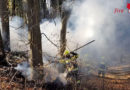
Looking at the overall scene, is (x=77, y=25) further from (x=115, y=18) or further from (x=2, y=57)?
(x=2, y=57)

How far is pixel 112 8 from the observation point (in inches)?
589

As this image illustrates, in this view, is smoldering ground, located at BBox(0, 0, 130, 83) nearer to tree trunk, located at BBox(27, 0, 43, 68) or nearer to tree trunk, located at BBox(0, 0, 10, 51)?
tree trunk, located at BBox(0, 0, 10, 51)

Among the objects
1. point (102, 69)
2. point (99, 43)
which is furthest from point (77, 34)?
point (102, 69)

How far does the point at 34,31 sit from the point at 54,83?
2.28 meters

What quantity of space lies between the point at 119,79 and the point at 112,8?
31.4 feet

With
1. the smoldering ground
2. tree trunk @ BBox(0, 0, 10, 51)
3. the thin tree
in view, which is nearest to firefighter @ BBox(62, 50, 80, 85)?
the thin tree

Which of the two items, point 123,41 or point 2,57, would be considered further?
point 123,41

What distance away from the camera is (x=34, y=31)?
5215 millimetres

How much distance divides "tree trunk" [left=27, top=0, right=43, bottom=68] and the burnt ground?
79 cm

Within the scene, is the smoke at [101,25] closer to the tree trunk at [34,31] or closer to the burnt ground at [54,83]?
the burnt ground at [54,83]

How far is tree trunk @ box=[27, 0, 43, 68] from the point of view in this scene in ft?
16.6

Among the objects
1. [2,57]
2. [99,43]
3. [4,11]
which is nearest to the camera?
[2,57]

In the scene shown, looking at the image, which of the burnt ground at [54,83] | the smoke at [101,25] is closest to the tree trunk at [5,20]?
the burnt ground at [54,83]

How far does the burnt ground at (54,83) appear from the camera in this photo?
4.96 m
